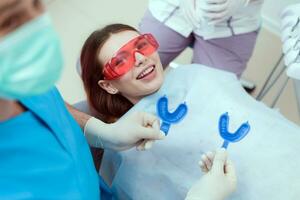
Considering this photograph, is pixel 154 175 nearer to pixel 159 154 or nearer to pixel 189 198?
pixel 159 154

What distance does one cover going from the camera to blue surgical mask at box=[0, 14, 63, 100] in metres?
0.57

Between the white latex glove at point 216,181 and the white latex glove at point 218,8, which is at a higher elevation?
the white latex glove at point 218,8

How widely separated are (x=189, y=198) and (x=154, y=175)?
0.23m

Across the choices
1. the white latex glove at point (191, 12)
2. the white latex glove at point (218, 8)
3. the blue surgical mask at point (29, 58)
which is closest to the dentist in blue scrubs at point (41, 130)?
the blue surgical mask at point (29, 58)

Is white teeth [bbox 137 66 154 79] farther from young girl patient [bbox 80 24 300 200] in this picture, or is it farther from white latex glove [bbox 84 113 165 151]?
white latex glove [bbox 84 113 165 151]

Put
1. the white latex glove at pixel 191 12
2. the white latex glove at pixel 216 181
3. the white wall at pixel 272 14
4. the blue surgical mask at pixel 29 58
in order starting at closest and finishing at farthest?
the blue surgical mask at pixel 29 58 < the white latex glove at pixel 216 181 < the white latex glove at pixel 191 12 < the white wall at pixel 272 14

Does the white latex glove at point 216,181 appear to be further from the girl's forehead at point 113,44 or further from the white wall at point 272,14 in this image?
the white wall at point 272,14

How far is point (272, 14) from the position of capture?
2062mm

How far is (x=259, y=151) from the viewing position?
99 centimetres

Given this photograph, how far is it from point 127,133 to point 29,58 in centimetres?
46

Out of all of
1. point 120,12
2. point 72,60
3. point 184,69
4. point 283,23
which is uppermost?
point 283,23

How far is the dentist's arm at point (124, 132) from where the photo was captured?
0.98 m

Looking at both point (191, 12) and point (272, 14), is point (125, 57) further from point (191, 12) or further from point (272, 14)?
point (272, 14)

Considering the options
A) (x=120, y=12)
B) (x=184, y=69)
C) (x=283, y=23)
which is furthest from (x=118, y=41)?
(x=120, y=12)
